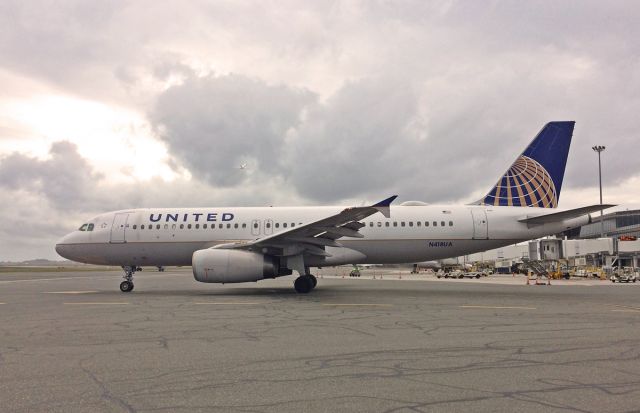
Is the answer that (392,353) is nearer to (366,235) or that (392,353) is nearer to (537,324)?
(537,324)

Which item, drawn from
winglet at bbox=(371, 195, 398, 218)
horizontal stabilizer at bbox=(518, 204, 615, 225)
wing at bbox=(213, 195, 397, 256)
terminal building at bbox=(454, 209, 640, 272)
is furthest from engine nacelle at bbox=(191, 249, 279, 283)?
terminal building at bbox=(454, 209, 640, 272)

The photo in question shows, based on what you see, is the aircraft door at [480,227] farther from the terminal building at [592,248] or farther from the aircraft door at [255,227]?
the aircraft door at [255,227]

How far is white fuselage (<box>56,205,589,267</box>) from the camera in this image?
19.6m

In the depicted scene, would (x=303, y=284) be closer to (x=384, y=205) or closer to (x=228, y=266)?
(x=228, y=266)

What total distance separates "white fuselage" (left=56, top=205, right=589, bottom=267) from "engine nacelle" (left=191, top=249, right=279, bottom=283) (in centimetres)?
243

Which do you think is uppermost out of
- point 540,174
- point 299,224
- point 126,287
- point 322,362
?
point 540,174

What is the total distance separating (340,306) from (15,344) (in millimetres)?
7828

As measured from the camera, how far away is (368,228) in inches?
781

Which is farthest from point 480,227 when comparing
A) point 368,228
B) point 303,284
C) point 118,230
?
point 118,230

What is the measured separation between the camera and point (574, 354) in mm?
6781

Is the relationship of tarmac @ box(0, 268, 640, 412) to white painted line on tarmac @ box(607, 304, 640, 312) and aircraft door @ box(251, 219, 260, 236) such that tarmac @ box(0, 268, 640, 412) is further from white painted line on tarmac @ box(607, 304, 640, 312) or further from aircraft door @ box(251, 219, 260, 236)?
aircraft door @ box(251, 219, 260, 236)

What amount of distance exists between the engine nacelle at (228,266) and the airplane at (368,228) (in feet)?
2.83

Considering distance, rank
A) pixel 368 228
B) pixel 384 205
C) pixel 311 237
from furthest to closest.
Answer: pixel 368 228 → pixel 311 237 → pixel 384 205

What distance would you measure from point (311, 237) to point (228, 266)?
3085 millimetres
